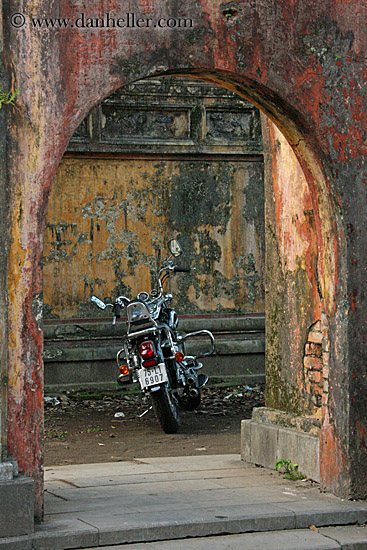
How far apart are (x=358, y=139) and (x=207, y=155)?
7.03 m

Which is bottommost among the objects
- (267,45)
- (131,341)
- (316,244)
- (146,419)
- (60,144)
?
(146,419)

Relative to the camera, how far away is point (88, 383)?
12.5m

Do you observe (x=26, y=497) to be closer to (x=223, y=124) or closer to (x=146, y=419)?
(x=146, y=419)

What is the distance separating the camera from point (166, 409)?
962cm

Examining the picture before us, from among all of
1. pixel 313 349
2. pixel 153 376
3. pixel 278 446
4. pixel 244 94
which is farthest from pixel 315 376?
pixel 153 376

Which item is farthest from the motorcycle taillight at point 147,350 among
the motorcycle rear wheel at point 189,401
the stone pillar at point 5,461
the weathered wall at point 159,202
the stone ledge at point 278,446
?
the stone pillar at point 5,461

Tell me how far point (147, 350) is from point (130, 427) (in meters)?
1.49

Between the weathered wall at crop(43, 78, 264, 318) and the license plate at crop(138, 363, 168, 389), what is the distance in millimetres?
3751

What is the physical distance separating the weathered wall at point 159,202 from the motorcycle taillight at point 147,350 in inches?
143

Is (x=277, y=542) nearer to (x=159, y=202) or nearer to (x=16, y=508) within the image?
(x=16, y=508)

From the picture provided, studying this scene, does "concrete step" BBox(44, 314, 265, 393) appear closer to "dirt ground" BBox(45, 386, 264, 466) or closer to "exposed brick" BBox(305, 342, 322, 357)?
"dirt ground" BBox(45, 386, 264, 466)

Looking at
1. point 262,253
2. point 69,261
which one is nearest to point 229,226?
point 262,253

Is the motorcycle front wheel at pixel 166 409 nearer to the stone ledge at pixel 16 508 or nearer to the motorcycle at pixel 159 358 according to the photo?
the motorcycle at pixel 159 358

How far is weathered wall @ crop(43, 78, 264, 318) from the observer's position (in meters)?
12.8
